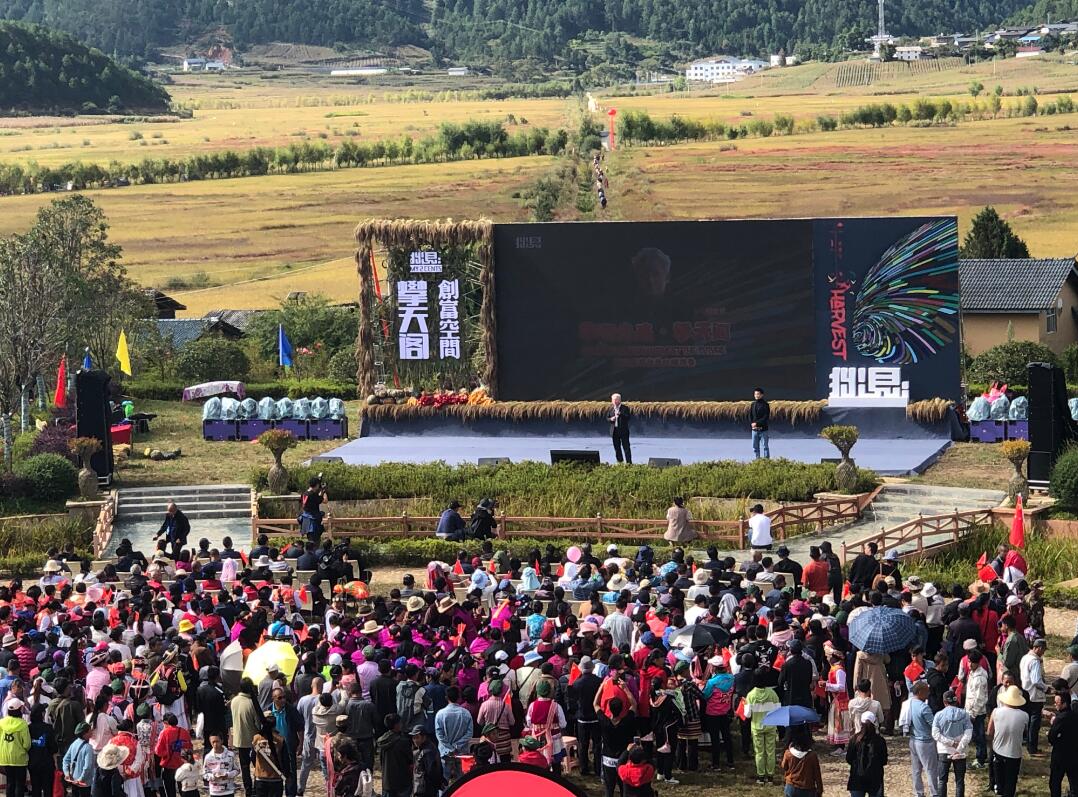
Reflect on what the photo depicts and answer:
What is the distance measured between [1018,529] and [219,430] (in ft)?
67.4

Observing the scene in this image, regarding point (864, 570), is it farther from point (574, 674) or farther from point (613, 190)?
point (613, 190)

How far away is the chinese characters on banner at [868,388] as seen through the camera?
3769cm

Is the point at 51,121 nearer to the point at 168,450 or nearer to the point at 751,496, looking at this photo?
the point at 168,450

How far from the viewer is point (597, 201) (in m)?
77.4

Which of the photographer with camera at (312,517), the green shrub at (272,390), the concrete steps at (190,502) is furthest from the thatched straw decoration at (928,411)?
the green shrub at (272,390)

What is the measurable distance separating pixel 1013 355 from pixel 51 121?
121881 mm

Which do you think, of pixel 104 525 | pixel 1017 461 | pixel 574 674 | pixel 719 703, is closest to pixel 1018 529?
pixel 1017 461

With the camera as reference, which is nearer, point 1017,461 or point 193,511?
point 1017,461

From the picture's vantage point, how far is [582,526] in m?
31.1

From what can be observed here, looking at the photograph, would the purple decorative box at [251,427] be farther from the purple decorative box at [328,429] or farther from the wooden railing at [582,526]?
the wooden railing at [582,526]

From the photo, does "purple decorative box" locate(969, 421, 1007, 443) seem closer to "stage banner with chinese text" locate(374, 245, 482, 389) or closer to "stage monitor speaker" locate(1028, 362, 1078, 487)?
"stage monitor speaker" locate(1028, 362, 1078, 487)

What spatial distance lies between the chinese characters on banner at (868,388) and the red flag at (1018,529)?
942 centimetres

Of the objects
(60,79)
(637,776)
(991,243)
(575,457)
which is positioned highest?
(60,79)

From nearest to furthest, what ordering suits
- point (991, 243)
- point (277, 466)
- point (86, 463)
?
point (277, 466) → point (86, 463) → point (991, 243)
